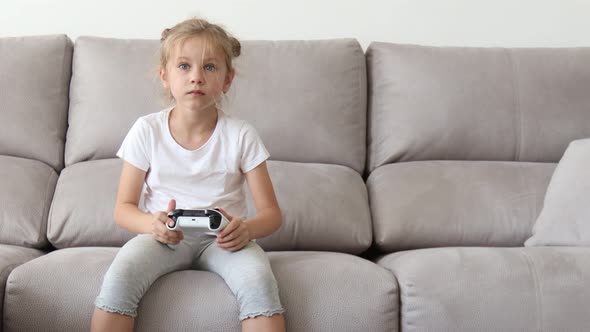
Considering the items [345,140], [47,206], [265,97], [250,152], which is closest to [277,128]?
[265,97]

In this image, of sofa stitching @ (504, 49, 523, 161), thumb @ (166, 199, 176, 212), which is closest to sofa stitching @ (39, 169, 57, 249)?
thumb @ (166, 199, 176, 212)

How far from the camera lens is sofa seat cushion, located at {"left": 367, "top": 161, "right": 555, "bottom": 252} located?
2402 mm

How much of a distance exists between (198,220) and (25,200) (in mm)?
803

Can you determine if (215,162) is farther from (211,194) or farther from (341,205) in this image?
(341,205)

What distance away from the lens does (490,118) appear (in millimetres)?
2627

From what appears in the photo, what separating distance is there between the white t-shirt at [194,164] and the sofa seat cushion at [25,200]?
17.7 inches

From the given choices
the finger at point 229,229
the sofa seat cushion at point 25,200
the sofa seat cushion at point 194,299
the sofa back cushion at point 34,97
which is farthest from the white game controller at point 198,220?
the sofa back cushion at point 34,97

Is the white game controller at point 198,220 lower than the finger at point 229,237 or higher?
higher

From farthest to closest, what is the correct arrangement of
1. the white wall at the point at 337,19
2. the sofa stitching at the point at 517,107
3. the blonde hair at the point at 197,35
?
the white wall at the point at 337,19 < the sofa stitching at the point at 517,107 < the blonde hair at the point at 197,35

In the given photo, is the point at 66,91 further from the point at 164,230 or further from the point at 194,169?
the point at 164,230

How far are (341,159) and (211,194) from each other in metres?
0.66

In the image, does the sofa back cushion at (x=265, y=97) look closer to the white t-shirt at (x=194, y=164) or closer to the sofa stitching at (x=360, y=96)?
the sofa stitching at (x=360, y=96)

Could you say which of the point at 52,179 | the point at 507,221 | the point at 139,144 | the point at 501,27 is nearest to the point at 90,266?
the point at 139,144

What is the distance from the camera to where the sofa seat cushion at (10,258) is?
74.2 inches
